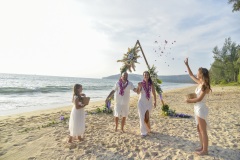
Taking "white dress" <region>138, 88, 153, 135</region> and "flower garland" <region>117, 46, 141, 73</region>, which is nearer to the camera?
"white dress" <region>138, 88, 153, 135</region>

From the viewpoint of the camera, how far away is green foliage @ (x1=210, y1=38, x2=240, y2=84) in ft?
194

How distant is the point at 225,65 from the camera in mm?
60531

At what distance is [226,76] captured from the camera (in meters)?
61.7

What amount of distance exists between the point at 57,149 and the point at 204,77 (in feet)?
14.1

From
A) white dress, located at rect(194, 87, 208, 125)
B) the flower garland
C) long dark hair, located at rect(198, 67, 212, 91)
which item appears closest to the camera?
long dark hair, located at rect(198, 67, 212, 91)

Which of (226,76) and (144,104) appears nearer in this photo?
(144,104)

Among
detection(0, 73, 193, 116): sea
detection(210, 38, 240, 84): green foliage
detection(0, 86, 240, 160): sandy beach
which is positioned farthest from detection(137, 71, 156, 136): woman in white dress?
detection(210, 38, 240, 84): green foliage

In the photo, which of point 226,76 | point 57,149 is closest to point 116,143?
point 57,149

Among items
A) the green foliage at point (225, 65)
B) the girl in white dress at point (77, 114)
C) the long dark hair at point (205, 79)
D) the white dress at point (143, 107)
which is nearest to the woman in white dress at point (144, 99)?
the white dress at point (143, 107)

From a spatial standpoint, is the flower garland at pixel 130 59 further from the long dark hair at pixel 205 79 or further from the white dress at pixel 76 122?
the long dark hair at pixel 205 79

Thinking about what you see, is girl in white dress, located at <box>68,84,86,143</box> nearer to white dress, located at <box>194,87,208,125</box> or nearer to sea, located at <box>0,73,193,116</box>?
white dress, located at <box>194,87,208,125</box>

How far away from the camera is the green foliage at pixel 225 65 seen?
5909 centimetres

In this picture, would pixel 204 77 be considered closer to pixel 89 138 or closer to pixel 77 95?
pixel 77 95

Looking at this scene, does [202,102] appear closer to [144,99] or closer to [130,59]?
[144,99]
